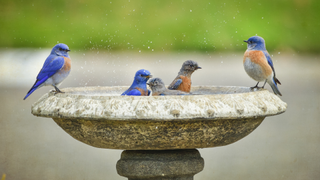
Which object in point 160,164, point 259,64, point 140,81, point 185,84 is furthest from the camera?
point 185,84

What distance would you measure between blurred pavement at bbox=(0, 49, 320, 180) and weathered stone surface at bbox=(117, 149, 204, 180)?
2106 mm

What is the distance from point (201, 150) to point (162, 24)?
447 cm

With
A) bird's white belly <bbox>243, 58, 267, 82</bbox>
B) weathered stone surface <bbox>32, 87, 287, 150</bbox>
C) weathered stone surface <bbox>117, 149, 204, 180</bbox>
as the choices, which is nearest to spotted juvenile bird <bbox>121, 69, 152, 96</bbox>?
weathered stone surface <bbox>117, 149, 204, 180</bbox>

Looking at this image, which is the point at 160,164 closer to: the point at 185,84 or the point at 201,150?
the point at 185,84

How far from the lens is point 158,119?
1.80 meters

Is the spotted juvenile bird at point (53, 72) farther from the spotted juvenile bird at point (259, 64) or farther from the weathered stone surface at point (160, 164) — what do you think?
Answer: the spotted juvenile bird at point (259, 64)

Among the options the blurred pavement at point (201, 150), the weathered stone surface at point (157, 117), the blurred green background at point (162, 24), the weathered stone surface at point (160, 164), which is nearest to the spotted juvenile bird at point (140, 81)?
the weathered stone surface at point (160, 164)

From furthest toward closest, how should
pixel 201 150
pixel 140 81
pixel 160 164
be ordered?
1. pixel 201 150
2. pixel 140 81
3. pixel 160 164

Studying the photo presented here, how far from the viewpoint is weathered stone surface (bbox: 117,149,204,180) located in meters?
2.16

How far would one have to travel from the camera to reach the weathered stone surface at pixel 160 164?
7.08 ft

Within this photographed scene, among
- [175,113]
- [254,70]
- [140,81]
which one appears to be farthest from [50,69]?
[254,70]

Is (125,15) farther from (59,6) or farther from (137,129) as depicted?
(137,129)

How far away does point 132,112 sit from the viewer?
1.81 m

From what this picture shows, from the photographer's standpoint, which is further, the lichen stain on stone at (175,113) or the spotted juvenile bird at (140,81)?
the spotted juvenile bird at (140,81)
